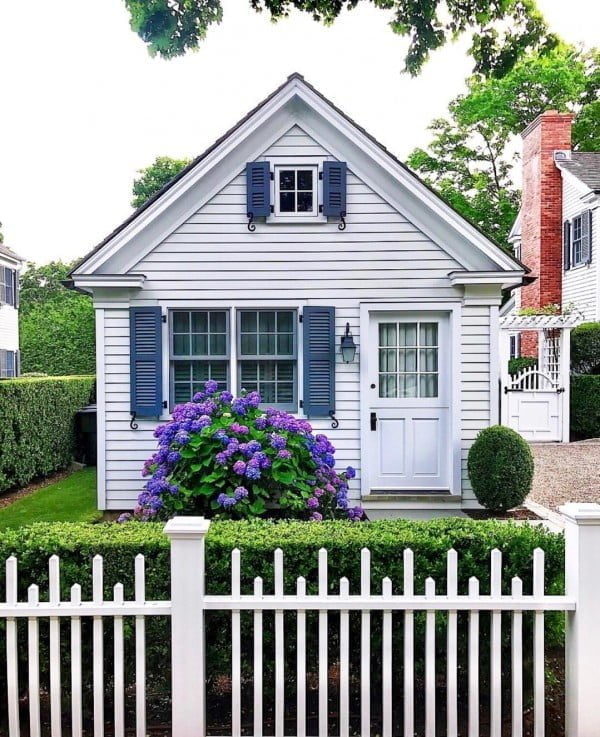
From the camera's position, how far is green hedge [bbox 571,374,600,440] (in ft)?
51.5

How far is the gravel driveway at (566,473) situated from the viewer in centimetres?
959

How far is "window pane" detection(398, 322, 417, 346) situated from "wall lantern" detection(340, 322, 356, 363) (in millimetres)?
691

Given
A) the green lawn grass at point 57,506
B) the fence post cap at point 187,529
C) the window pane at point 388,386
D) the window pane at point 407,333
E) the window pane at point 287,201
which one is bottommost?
the green lawn grass at point 57,506

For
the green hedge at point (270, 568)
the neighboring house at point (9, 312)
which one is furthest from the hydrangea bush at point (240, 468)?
the neighboring house at point (9, 312)

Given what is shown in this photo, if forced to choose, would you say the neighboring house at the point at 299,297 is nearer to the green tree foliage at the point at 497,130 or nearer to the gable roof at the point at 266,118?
the gable roof at the point at 266,118

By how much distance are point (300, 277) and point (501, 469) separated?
3.42m

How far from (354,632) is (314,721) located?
522 millimetres

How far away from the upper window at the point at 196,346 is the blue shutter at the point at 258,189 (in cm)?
137

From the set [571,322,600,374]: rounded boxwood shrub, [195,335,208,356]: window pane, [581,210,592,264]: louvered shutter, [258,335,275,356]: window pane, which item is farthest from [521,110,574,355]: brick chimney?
[195,335,208,356]: window pane

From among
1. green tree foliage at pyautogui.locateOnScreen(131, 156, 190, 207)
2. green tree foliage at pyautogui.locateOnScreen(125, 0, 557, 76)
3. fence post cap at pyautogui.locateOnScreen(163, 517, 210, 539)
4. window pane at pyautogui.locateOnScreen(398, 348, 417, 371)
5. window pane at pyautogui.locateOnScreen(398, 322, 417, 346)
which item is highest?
green tree foliage at pyautogui.locateOnScreen(131, 156, 190, 207)

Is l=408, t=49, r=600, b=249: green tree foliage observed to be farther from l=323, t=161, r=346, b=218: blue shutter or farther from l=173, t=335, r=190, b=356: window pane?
l=173, t=335, r=190, b=356: window pane

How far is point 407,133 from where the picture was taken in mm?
31203

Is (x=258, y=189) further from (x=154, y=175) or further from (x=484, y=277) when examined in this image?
(x=154, y=175)

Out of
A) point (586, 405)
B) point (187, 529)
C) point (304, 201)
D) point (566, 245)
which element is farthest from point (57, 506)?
point (566, 245)
